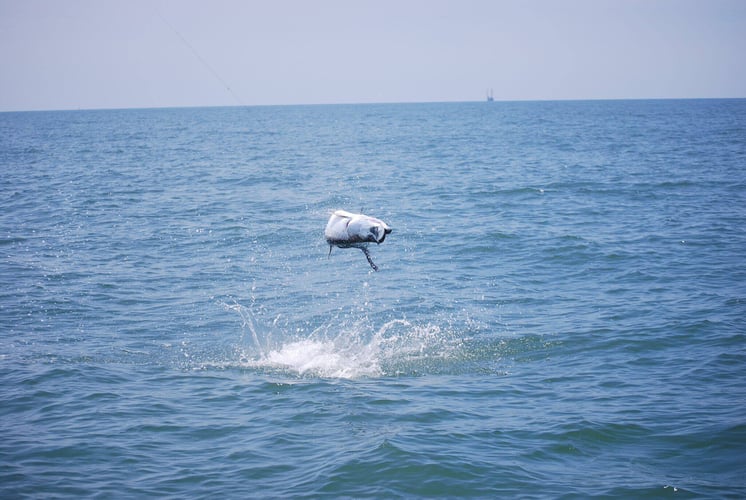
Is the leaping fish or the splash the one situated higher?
the leaping fish

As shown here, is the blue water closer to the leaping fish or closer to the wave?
the wave

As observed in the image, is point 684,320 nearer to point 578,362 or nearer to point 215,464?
point 578,362

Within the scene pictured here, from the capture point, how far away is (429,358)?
15.1m

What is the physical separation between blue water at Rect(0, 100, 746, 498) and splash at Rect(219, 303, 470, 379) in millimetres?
66

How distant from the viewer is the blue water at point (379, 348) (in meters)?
10.7

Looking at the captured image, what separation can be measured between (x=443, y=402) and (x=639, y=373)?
4.42m

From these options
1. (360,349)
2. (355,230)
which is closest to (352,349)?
(360,349)

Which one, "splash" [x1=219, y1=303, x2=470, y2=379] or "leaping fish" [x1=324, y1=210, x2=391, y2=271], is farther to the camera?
"splash" [x1=219, y1=303, x2=470, y2=379]

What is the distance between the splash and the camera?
48.2 feet

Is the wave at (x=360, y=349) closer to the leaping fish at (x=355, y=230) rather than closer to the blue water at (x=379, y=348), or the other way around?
the blue water at (x=379, y=348)

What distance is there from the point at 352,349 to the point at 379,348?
0.63m

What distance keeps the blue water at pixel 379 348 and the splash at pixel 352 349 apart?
0.22 feet

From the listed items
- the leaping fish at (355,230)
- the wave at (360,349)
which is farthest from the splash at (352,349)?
the leaping fish at (355,230)

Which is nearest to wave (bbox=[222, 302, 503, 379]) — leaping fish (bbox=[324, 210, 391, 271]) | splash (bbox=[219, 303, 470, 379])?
splash (bbox=[219, 303, 470, 379])
